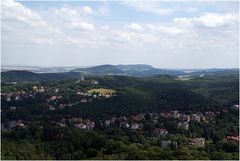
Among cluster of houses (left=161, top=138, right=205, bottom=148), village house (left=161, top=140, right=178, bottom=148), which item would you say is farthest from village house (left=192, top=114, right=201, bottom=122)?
village house (left=161, top=140, right=178, bottom=148)

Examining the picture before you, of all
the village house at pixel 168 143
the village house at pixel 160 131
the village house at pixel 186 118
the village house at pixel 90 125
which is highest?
the village house at pixel 168 143

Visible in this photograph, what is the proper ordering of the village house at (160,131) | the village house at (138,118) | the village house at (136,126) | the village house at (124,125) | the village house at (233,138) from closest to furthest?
the village house at (233,138) < the village house at (160,131) < the village house at (136,126) < the village house at (124,125) < the village house at (138,118)

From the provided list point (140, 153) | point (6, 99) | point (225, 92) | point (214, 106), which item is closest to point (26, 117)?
point (6, 99)

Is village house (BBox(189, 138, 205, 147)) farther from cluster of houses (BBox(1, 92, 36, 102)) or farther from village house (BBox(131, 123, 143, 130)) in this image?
cluster of houses (BBox(1, 92, 36, 102))

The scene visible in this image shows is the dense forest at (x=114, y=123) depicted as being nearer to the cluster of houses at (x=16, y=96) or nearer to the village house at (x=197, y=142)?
the cluster of houses at (x=16, y=96)

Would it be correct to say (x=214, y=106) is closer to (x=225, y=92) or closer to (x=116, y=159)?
(x=225, y=92)

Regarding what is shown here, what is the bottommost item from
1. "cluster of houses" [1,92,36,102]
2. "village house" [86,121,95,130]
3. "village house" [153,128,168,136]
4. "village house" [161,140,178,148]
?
"village house" [86,121,95,130]

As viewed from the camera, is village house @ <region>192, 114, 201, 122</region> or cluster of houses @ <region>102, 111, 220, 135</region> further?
village house @ <region>192, 114, 201, 122</region>

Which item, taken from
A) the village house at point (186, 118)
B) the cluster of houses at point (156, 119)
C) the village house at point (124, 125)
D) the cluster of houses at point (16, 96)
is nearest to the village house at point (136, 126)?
the cluster of houses at point (156, 119)
